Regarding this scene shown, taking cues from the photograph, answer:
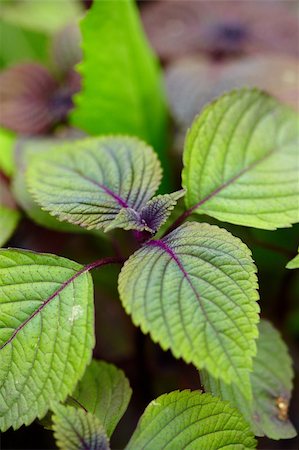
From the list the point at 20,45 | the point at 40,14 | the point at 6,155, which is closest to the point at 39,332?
the point at 6,155

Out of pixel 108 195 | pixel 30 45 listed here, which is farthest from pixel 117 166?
pixel 30 45

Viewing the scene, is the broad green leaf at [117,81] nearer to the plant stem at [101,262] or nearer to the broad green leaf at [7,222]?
the broad green leaf at [7,222]

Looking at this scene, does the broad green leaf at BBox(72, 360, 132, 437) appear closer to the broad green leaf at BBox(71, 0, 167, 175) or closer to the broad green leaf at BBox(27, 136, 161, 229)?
the broad green leaf at BBox(27, 136, 161, 229)

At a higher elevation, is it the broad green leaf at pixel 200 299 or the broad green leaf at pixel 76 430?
the broad green leaf at pixel 200 299

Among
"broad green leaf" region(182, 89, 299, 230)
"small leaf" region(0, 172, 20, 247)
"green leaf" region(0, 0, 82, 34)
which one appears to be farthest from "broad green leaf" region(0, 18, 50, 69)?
"broad green leaf" region(182, 89, 299, 230)

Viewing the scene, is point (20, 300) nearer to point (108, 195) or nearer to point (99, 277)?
point (108, 195)

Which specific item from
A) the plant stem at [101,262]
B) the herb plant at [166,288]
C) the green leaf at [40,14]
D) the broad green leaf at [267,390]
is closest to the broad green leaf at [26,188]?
the herb plant at [166,288]
